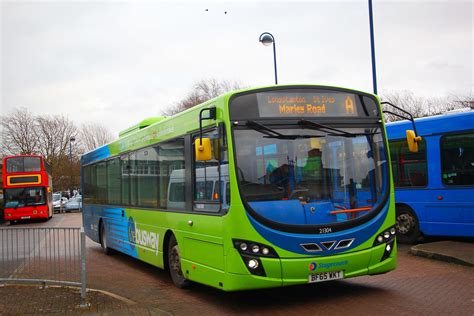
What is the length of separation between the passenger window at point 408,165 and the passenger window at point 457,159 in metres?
0.54

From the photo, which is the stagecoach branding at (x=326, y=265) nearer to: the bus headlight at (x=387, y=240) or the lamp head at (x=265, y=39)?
the bus headlight at (x=387, y=240)

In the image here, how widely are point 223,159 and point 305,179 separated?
1157 mm

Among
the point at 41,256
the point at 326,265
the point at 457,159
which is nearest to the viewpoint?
the point at 326,265

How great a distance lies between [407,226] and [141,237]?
647 cm

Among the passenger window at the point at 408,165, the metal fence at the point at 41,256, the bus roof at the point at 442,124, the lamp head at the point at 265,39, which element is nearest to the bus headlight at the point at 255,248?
the metal fence at the point at 41,256

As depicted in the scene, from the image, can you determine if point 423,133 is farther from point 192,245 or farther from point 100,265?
point 100,265

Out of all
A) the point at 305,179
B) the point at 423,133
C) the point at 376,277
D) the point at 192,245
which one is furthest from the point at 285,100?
the point at 423,133

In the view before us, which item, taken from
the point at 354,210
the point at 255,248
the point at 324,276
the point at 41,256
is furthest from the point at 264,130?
the point at 41,256

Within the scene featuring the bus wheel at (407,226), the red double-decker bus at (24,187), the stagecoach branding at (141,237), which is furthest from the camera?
the red double-decker bus at (24,187)

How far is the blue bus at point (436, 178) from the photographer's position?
37.4 feet

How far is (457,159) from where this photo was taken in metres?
11.7

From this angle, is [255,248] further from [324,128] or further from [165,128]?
[165,128]

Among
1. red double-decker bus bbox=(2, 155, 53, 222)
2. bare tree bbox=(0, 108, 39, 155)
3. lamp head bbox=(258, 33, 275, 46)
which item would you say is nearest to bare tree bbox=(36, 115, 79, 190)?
bare tree bbox=(0, 108, 39, 155)

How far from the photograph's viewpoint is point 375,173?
7828mm
